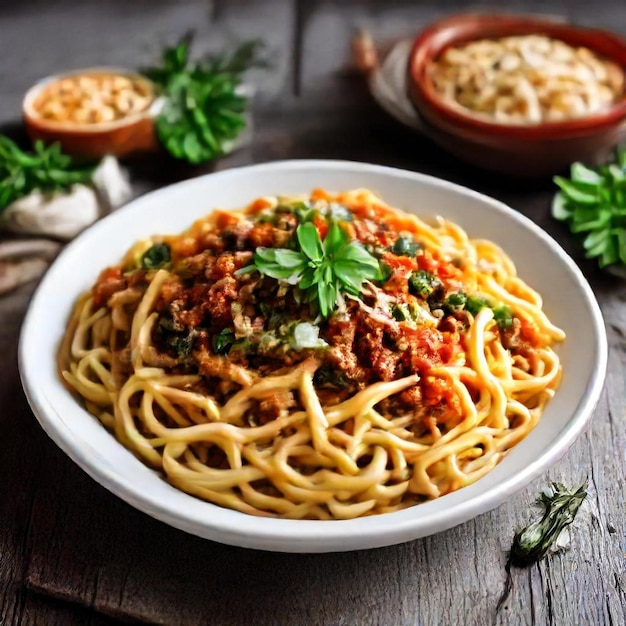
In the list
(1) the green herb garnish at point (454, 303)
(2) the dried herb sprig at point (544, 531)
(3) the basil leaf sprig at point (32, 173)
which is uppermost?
(1) the green herb garnish at point (454, 303)

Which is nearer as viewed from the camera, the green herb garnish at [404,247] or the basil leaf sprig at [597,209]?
the green herb garnish at [404,247]

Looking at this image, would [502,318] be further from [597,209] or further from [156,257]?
[156,257]

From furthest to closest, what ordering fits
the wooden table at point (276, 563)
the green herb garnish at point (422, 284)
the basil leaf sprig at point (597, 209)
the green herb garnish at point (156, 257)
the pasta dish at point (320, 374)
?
the basil leaf sprig at point (597, 209), the green herb garnish at point (156, 257), the green herb garnish at point (422, 284), the pasta dish at point (320, 374), the wooden table at point (276, 563)

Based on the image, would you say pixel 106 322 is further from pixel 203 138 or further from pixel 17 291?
pixel 203 138

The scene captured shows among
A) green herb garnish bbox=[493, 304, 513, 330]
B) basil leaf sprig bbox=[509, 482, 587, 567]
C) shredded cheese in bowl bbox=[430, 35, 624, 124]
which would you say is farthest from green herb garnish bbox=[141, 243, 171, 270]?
shredded cheese in bowl bbox=[430, 35, 624, 124]

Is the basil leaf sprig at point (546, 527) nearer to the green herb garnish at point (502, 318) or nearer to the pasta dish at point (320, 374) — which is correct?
the pasta dish at point (320, 374)

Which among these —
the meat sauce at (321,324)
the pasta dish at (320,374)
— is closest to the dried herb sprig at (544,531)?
the pasta dish at (320,374)

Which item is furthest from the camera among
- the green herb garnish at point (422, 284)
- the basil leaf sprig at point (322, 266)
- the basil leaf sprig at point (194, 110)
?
the basil leaf sprig at point (194, 110)
